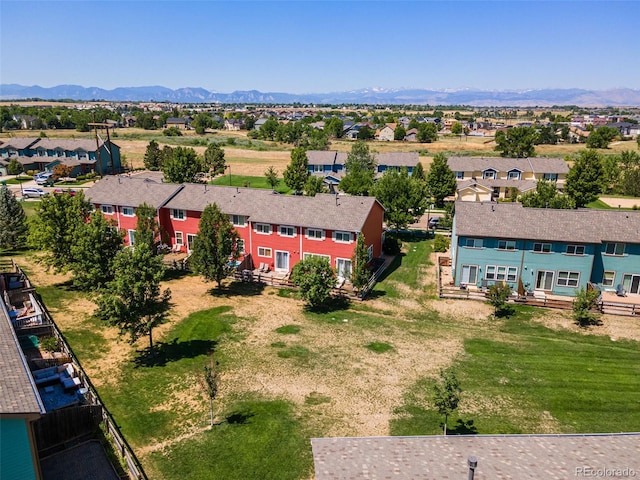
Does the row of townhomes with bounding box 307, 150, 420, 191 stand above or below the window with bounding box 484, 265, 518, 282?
above

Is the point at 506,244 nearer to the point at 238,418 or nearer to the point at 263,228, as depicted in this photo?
the point at 263,228

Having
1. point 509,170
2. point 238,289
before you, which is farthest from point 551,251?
point 509,170

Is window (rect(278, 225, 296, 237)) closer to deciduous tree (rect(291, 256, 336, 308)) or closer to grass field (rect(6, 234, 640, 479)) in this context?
grass field (rect(6, 234, 640, 479))

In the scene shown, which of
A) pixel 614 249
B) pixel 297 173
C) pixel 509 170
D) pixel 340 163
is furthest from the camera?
pixel 340 163

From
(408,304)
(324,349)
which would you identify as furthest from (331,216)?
(324,349)

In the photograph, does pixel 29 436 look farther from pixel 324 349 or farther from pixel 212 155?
pixel 212 155

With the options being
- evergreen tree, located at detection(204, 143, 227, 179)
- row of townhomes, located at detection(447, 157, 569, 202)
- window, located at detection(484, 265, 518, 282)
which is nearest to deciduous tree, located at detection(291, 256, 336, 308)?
window, located at detection(484, 265, 518, 282)

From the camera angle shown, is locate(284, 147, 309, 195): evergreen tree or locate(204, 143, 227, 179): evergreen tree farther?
locate(204, 143, 227, 179): evergreen tree
